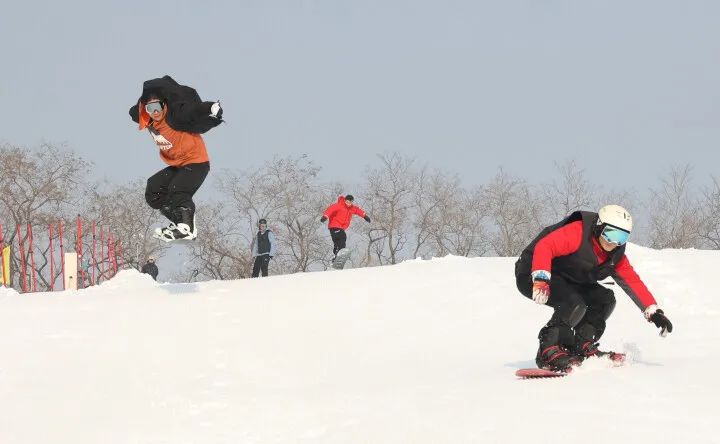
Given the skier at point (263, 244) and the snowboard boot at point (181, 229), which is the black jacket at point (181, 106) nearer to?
the snowboard boot at point (181, 229)

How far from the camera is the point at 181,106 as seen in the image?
10180mm

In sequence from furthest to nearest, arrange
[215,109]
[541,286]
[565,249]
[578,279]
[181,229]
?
[181,229], [215,109], [578,279], [565,249], [541,286]

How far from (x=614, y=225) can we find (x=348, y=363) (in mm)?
3064

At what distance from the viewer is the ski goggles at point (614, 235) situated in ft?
21.8

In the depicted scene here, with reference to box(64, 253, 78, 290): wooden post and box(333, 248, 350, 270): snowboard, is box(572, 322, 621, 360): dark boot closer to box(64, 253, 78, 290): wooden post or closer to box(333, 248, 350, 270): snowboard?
box(333, 248, 350, 270): snowboard

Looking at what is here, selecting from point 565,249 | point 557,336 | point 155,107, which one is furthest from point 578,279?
point 155,107

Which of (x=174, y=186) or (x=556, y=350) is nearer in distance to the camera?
(x=556, y=350)

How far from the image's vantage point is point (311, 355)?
889 centimetres

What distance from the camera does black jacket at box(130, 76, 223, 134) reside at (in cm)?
1012

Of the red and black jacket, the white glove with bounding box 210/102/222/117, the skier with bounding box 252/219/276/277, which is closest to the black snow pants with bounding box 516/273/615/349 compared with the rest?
the red and black jacket

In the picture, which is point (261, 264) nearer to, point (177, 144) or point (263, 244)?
point (263, 244)

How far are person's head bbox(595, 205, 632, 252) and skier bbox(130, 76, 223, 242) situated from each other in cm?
495

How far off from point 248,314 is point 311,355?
197 centimetres

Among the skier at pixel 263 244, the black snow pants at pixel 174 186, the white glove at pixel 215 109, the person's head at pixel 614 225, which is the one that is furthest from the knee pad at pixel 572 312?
the skier at pixel 263 244
